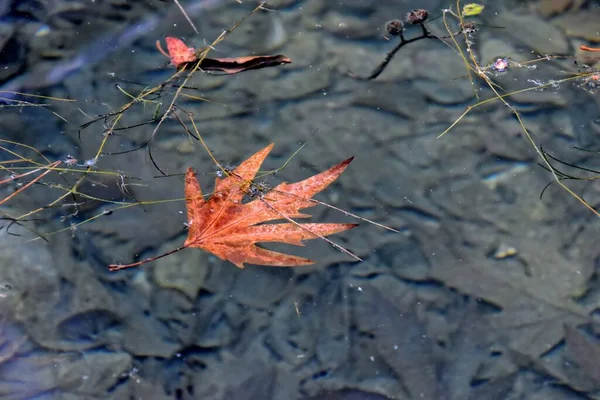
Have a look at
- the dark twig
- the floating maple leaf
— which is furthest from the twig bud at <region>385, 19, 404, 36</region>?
the floating maple leaf

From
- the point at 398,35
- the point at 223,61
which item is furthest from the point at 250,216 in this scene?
the point at 398,35

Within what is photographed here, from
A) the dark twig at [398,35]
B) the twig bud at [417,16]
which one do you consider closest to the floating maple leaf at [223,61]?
the dark twig at [398,35]

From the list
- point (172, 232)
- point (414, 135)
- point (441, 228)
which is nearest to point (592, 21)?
point (414, 135)

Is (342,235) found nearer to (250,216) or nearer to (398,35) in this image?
(250,216)

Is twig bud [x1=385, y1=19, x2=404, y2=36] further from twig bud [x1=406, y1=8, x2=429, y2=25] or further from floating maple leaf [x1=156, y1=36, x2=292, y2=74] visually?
floating maple leaf [x1=156, y1=36, x2=292, y2=74]

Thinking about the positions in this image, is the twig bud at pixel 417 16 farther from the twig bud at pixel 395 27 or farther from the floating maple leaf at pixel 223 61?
the floating maple leaf at pixel 223 61
